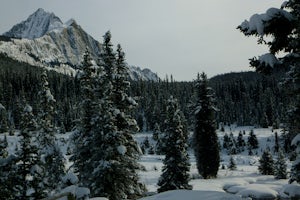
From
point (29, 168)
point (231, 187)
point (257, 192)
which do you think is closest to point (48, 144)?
point (29, 168)

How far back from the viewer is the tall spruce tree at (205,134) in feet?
148

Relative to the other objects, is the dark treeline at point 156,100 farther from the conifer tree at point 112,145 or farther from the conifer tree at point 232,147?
the conifer tree at point 112,145

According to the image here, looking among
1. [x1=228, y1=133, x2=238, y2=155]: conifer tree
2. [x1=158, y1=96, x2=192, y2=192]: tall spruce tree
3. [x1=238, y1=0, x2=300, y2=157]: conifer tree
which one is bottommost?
[x1=228, y1=133, x2=238, y2=155]: conifer tree

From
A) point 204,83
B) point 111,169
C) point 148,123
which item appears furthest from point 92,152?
point 148,123

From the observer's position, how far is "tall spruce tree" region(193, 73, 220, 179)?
45.2 metres

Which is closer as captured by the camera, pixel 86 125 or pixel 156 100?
pixel 86 125

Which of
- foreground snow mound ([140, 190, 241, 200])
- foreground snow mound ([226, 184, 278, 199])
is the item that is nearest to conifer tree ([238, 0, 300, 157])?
foreground snow mound ([140, 190, 241, 200])

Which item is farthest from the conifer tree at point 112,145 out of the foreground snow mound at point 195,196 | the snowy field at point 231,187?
the foreground snow mound at point 195,196

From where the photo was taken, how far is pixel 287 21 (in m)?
9.25

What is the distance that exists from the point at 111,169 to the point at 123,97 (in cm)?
581

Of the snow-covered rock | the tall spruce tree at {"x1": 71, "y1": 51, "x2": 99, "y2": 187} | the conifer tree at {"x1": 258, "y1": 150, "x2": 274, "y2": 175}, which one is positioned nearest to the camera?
the snow-covered rock

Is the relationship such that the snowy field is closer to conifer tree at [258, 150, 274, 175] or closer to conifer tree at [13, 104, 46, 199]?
conifer tree at [13, 104, 46, 199]

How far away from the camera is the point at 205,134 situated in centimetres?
4597

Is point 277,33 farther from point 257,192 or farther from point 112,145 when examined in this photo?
point 257,192
